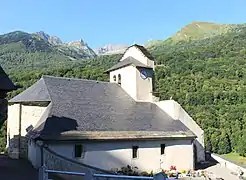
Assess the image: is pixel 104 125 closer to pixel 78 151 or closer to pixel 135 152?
pixel 78 151

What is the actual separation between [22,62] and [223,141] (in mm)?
65745

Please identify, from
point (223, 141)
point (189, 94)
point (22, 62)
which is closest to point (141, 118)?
point (223, 141)

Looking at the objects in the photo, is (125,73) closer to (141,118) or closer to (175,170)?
(141,118)

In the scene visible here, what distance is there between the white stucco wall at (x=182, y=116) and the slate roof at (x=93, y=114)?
496mm

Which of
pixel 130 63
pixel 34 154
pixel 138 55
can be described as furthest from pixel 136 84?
pixel 34 154

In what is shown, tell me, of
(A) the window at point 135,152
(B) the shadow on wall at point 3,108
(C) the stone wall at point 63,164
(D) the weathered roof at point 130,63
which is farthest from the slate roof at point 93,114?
Result: (B) the shadow on wall at point 3,108

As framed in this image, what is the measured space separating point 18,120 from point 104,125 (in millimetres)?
5858

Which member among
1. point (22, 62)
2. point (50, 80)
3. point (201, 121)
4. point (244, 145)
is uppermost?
point (22, 62)

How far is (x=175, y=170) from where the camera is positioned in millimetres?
22297

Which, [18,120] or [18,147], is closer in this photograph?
[18,120]

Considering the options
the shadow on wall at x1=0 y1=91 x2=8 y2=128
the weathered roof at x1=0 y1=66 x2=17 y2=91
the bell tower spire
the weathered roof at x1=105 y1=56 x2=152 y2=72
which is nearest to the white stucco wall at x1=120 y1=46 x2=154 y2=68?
the bell tower spire

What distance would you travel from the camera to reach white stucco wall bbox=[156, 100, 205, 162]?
2466 cm

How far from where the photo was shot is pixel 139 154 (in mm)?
20812

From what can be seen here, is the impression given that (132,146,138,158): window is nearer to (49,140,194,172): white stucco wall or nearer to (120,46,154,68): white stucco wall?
(49,140,194,172): white stucco wall
